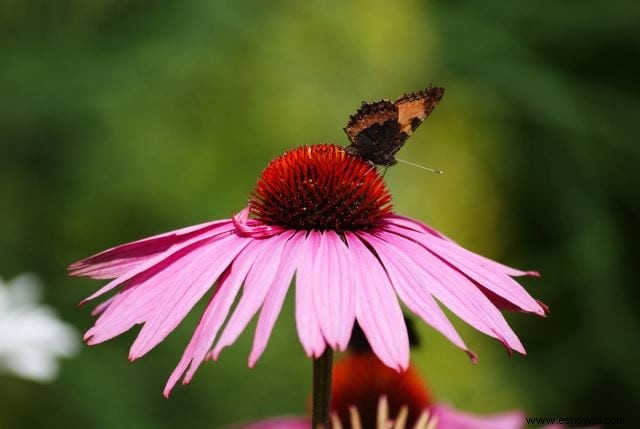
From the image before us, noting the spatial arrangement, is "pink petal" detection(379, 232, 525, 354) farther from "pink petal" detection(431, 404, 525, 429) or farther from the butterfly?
"pink petal" detection(431, 404, 525, 429)

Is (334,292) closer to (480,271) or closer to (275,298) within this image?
(275,298)

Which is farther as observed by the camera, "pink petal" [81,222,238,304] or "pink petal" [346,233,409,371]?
"pink petal" [81,222,238,304]

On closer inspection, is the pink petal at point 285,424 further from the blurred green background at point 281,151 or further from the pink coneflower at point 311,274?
the blurred green background at point 281,151

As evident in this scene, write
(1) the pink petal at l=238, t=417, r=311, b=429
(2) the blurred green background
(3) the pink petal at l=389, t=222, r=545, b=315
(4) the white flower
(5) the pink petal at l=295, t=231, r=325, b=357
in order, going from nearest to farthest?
(5) the pink petal at l=295, t=231, r=325, b=357
(3) the pink petal at l=389, t=222, r=545, b=315
(1) the pink petal at l=238, t=417, r=311, b=429
(4) the white flower
(2) the blurred green background

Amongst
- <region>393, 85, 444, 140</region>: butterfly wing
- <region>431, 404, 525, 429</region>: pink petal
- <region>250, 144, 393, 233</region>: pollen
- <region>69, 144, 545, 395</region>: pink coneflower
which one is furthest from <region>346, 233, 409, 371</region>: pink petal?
<region>431, 404, 525, 429</region>: pink petal

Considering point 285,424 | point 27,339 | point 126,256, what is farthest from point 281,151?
point 126,256

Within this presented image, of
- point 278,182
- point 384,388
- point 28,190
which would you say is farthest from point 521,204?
point 278,182
